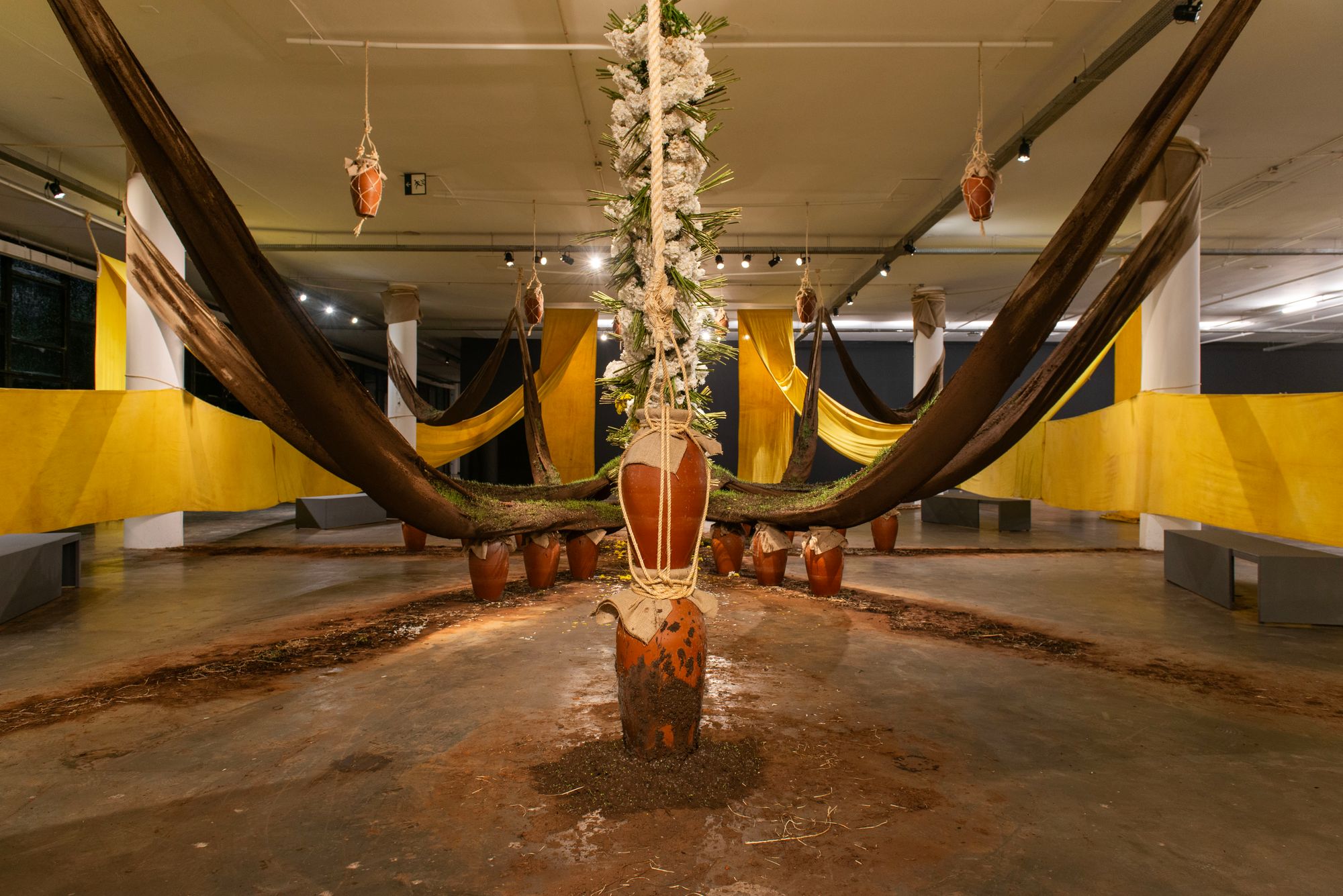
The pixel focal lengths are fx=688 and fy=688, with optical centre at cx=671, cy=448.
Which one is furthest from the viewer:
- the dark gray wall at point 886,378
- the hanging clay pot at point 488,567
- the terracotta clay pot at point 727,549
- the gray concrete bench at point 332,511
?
the dark gray wall at point 886,378

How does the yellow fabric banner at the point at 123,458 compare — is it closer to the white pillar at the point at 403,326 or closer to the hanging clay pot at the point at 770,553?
the white pillar at the point at 403,326

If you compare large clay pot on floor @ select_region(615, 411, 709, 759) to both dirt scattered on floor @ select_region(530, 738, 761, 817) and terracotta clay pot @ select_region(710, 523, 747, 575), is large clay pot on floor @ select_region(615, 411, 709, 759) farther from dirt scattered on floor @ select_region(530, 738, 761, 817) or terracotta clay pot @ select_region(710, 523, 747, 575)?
terracotta clay pot @ select_region(710, 523, 747, 575)

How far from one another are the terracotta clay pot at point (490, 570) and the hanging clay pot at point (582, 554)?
608mm

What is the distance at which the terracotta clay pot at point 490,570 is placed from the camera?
3703mm

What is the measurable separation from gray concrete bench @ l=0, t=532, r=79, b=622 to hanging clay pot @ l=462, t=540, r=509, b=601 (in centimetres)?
210

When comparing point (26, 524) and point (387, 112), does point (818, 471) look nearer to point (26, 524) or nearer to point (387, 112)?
point (387, 112)

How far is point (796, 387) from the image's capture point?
795 centimetres

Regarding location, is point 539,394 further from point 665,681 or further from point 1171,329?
point 665,681

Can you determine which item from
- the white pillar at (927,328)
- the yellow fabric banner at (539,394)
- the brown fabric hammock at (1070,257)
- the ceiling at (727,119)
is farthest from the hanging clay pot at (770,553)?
the white pillar at (927,328)

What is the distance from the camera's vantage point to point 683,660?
1517mm

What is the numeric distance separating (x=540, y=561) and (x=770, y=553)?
53.7 inches

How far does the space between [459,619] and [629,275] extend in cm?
192

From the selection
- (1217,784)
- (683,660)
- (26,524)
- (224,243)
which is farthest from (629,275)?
(26,524)

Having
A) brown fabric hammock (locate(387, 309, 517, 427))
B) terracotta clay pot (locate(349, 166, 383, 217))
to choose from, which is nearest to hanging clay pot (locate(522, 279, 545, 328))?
brown fabric hammock (locate(387, 309, 517, 427))
